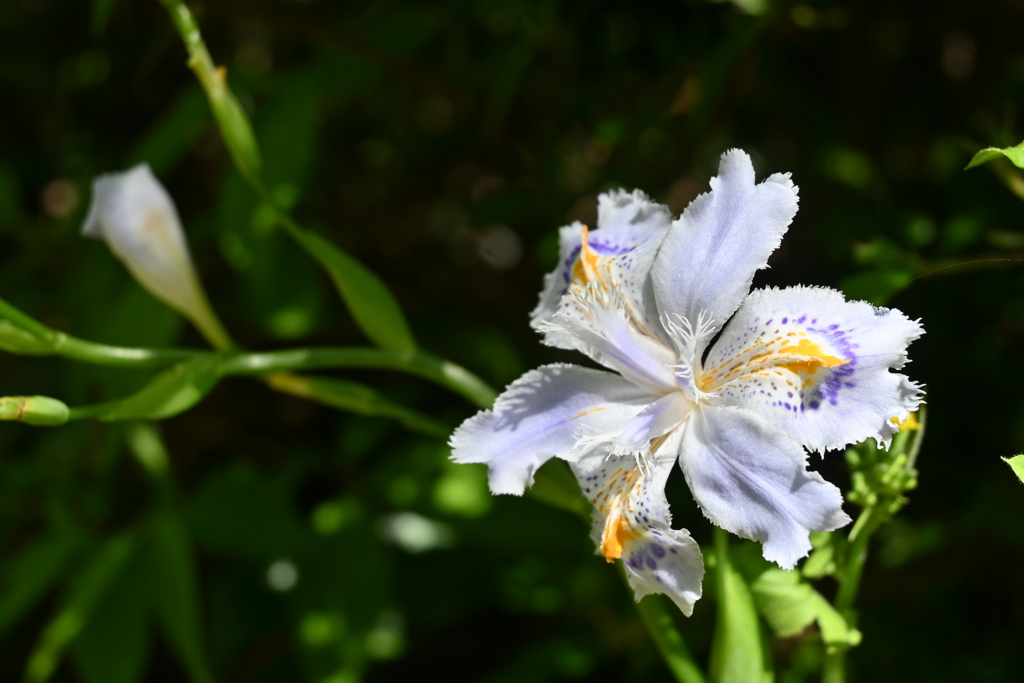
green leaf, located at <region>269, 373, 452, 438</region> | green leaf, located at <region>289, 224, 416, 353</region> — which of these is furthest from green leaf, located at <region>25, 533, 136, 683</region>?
green leaf, located at <region>289, 224, 416, 353</region>

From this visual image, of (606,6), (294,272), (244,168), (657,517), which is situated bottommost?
(657,517)

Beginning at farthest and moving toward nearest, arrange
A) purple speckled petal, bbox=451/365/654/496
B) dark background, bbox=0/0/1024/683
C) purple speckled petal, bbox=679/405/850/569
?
dark background, bbox=0/0/1024/683 → purple speckled petal, bbox=451/365/654/496 → purple speckled petal, bbox=679/405/850/569

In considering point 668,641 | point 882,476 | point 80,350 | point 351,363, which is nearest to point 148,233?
point 80,350

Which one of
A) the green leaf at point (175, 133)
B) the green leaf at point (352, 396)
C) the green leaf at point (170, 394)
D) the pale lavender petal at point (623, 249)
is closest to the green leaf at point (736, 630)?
the pale lavender petal at point (623, 249)

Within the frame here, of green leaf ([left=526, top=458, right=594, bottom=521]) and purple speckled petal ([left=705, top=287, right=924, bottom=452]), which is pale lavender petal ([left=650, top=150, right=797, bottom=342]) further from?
green leaf ([left=526, top=458, right=594, bottom=521])

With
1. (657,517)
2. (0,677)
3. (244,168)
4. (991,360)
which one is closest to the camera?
(657,517)

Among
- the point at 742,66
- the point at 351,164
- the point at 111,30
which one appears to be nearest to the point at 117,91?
the point at 111,30

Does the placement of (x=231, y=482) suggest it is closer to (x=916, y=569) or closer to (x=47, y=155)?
(x=47, y=155)

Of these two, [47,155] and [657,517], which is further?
[47,155]
